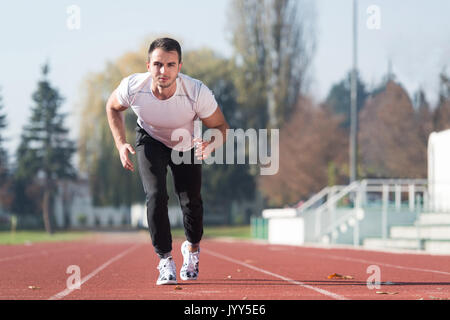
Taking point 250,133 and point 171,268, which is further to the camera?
point 250,133

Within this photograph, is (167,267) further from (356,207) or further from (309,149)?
(309,149)

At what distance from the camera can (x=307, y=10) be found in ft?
174

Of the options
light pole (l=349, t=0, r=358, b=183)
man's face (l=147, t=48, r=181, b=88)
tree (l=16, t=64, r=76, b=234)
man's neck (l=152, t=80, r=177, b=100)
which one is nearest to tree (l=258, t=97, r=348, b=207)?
light pole (l=349, t=0, r=358, b=183)

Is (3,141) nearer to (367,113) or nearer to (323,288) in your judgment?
(367,113)

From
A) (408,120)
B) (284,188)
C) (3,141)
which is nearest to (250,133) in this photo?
(284,188)

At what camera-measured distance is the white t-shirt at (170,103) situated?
805cm

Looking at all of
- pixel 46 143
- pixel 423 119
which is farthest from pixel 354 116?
pixel 46 143

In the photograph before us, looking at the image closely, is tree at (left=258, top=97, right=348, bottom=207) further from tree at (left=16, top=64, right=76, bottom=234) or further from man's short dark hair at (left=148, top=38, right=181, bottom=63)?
man's short dark hair at (left=148, top=38, right=181, bottom=63)

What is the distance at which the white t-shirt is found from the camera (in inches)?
317

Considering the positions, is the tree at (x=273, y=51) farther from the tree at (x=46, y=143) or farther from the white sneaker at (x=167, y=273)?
the white sneaker at (x=167, y=273)

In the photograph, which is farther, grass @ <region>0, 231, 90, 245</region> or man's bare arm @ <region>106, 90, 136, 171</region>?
grass @ <region>0, 231, 90, 245</region>

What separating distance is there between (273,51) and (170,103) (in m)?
44.7

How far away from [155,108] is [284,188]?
1912 inches

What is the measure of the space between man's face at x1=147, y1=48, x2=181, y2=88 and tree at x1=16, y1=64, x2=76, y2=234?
65678mm
